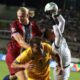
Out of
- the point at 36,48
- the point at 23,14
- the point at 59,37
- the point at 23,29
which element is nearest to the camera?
the point at 36,48

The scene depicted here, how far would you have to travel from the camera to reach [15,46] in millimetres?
6711

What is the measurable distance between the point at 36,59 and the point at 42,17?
13.6m

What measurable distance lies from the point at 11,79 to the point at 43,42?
1.75 metres

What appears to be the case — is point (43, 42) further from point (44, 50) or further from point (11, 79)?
point (11, 79)

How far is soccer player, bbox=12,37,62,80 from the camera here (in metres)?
5.32

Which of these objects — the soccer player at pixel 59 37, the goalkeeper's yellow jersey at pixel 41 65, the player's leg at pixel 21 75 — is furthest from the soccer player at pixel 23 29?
the goalkeeper's yellow jersey at pixel 41 65

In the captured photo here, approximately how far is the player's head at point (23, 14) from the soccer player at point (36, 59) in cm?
80

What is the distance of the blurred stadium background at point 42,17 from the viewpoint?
15.7 meters

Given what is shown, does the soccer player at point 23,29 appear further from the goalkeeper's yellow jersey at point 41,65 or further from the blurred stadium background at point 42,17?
the blurred stadium background at point 42,17

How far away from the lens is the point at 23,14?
6.23 meters

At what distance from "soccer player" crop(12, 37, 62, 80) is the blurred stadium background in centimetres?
805

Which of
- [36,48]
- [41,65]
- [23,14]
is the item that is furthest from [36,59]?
[23,14]

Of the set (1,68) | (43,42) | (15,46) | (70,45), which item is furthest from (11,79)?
(70,45)

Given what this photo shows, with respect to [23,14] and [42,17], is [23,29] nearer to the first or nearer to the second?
[23,14]
